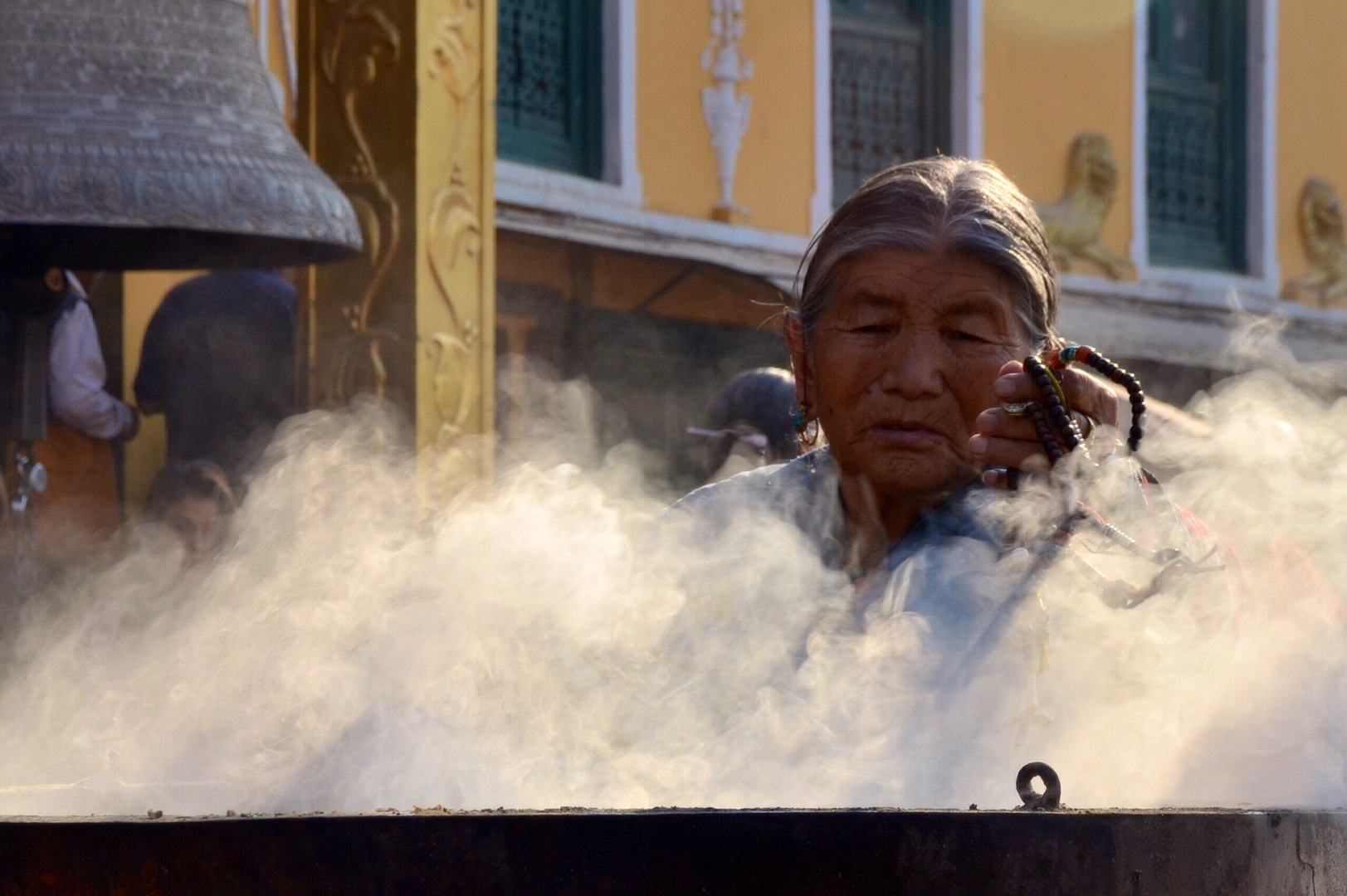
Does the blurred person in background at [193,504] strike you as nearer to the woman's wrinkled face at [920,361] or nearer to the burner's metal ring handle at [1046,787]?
the woman's wrinkled face at [920,361]

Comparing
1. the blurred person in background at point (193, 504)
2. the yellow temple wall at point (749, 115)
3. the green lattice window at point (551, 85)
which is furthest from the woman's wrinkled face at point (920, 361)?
the yellow temple wall at point (749, 115)

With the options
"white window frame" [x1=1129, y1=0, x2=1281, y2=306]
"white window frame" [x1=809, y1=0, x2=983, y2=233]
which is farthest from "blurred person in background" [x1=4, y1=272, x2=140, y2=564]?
"white window frame" [x1=1129, y1=0, x2=1281, y2=306]

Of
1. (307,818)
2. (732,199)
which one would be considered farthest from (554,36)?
(307,818)

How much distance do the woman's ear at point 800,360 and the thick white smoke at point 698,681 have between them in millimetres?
166

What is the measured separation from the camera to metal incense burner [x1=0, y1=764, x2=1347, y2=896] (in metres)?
1.38

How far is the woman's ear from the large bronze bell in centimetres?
109

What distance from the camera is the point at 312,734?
7.00ft

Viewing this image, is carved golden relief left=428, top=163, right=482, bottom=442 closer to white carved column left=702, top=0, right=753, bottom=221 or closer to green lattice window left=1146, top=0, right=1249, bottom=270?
white carved column left=702, top=0, right=753, bottom=221

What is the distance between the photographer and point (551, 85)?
7.79 meters

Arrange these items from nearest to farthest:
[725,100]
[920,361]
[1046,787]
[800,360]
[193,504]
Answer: [1046,787] < [920,361] < [800,360] < [193,504] < [725,100]

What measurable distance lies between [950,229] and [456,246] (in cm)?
169

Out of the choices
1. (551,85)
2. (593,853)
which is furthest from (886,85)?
(593,853)

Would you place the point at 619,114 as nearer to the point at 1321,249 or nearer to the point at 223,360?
the point at 223,360

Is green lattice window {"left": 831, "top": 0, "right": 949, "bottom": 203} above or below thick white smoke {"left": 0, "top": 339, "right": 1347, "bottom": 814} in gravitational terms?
above
